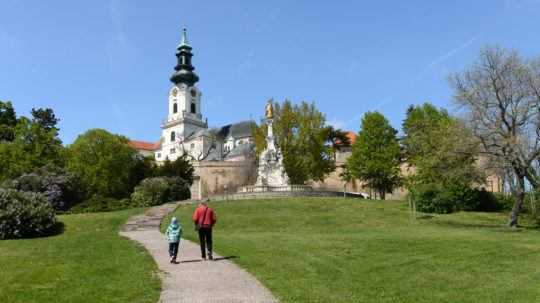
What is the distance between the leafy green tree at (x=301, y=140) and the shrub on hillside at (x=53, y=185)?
19.9 m

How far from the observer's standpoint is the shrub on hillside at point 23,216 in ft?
77.4

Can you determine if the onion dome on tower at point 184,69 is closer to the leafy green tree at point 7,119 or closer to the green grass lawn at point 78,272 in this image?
the leafy green tree at point 7,119

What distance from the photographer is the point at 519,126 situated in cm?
2738

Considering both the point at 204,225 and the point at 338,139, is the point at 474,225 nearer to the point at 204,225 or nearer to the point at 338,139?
the point at 204,225

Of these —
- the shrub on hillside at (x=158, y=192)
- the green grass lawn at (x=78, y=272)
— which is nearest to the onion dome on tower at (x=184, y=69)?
the shrub on hillside at (x=158, y=192)

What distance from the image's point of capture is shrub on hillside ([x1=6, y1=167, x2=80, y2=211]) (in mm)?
39906

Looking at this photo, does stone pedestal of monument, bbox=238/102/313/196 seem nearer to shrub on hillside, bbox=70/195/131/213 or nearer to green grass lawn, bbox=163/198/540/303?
shrub on hillside, bbox=70/195/131/213

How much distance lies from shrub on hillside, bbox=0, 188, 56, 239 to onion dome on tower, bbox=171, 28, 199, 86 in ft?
278

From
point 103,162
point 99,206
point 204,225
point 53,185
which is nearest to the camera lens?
point 204,225

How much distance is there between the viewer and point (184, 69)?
110m

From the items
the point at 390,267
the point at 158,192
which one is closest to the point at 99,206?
the point at 158,192

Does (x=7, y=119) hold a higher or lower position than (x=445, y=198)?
higher

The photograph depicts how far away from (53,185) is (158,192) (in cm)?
828

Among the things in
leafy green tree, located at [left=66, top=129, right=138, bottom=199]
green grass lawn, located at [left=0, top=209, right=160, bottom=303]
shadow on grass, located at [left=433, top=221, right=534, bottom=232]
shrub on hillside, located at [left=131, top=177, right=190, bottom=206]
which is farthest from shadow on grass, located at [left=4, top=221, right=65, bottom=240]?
leafy green tree, located at [left=66, top=129, right=138, bottom=199]
